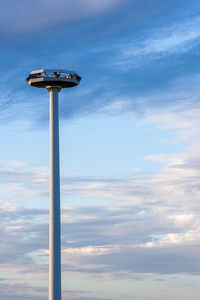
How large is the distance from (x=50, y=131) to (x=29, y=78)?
63.1 ft

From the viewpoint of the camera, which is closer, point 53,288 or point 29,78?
point 53,288

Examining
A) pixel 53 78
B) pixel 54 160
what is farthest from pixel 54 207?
pixel 53 78

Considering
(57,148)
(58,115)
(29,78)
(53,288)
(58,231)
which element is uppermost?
(29,78)

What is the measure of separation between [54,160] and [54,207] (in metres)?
15.7

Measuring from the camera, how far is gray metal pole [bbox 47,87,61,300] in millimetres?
157500

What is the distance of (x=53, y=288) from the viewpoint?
156500 millimetres

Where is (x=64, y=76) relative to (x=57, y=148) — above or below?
above

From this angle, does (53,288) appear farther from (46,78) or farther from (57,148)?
(46,78)

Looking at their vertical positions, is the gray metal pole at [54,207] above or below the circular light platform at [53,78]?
below

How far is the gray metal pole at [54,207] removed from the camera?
15750 cm

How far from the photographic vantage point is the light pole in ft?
518

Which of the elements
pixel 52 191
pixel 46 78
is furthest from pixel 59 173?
pixel 46 78

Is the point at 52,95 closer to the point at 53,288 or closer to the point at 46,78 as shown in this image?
the point at 46,78

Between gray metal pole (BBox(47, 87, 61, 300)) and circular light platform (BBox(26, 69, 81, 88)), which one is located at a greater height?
circular light platform (BBox(26, 69, 81, 88))
